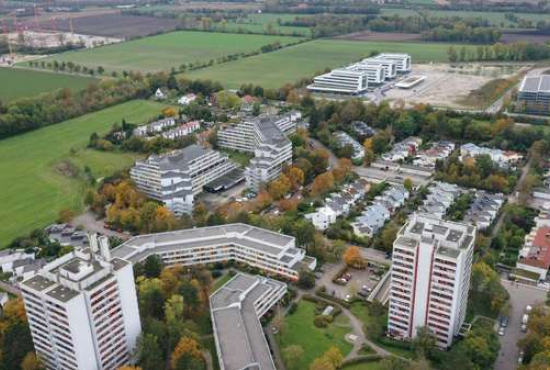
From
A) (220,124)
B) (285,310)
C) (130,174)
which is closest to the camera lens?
(285,310)

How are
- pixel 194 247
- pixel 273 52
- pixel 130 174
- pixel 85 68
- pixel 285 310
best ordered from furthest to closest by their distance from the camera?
pixel 273 52 < pixel 85 68 < pixel 130 174 < pixel 194 247 < pixel 285 310

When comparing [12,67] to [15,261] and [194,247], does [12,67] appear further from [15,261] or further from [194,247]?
[194,247]

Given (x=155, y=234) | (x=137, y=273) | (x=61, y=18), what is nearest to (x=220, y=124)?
(x=155, y=234)

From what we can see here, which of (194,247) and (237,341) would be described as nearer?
(237,341)

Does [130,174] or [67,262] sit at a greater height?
[67,262]

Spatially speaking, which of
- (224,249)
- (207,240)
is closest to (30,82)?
(207,240)

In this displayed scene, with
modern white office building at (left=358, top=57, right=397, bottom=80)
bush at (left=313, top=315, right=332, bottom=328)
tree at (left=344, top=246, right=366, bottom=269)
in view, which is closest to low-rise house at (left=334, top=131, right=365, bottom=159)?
tree at (left=344, top=246, right=366, bottom=269)
